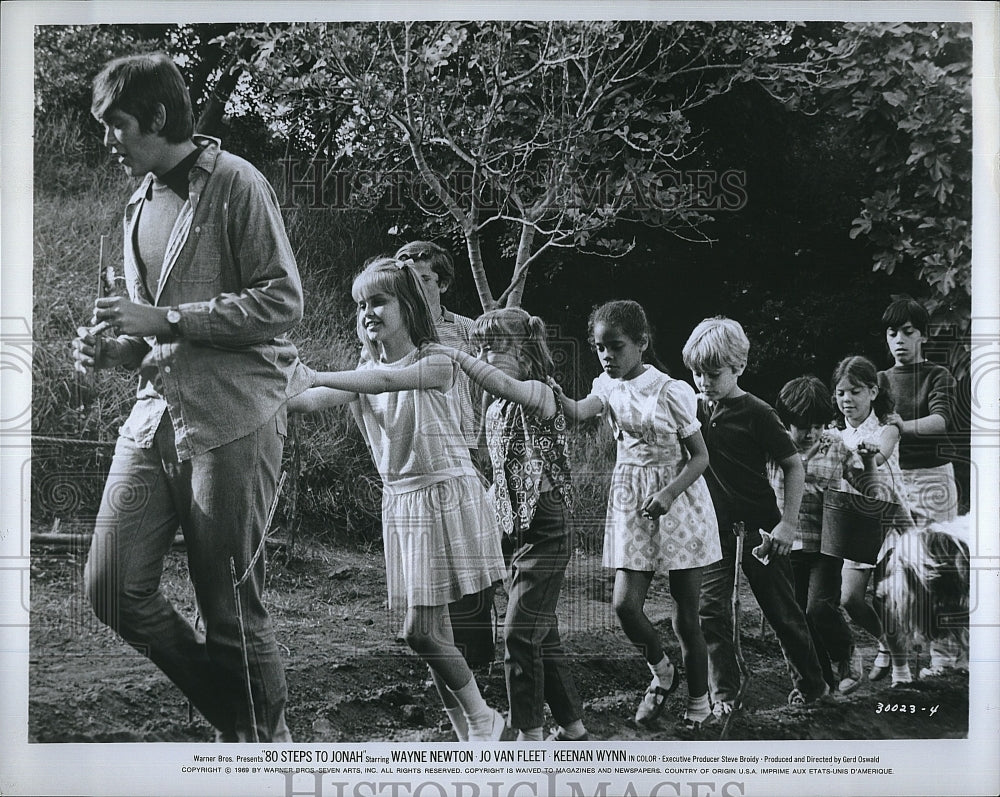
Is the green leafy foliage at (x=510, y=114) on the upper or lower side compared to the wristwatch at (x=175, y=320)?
upper

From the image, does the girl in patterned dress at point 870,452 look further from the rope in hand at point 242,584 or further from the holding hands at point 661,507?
the rope in hand at point 242,584

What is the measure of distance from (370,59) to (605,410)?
1.83 meters

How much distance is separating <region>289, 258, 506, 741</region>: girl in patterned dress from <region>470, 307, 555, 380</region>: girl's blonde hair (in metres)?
0.20

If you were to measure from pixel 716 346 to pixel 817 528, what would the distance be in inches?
36.0

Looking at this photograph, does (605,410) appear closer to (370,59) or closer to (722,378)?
(722,378)

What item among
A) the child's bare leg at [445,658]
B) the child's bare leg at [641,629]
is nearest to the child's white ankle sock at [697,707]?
the child's bare leg at [641,629]

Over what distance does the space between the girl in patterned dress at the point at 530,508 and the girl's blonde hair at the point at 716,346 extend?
2.04ft

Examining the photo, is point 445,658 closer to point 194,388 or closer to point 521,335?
point 521,335

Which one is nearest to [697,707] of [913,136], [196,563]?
[196,563]

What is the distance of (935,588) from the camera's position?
4.34 meters

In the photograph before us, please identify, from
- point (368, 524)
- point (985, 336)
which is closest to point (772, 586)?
point (985, 336)

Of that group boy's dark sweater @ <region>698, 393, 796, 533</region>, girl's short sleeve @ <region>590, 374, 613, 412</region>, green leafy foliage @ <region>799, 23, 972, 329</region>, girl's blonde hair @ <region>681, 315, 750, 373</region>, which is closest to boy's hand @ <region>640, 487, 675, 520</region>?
boy's dark sweater @ <region>698, 393, 796, 533</region>

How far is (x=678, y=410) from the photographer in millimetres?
4230

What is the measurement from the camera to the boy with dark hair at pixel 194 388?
13.5ft
